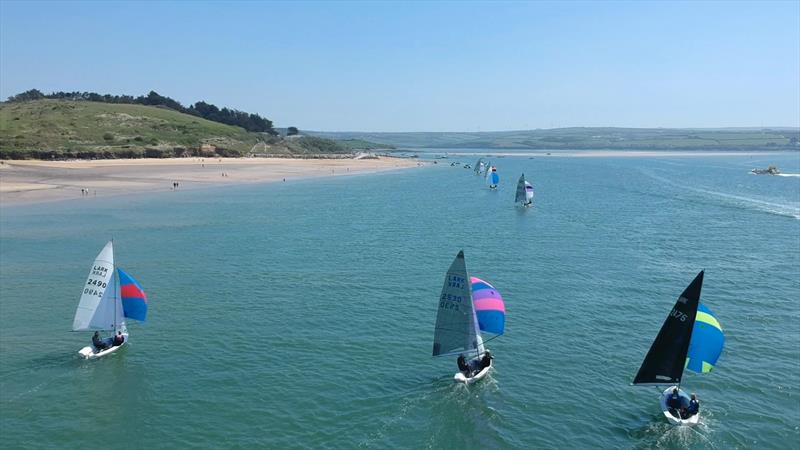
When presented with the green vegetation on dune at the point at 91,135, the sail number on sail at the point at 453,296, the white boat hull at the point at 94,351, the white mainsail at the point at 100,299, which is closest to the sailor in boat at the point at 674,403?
the sail number on sail at the point at 453,296

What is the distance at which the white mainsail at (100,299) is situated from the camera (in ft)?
114

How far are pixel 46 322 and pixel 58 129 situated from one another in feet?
479

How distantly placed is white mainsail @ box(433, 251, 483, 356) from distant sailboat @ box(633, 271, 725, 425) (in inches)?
347

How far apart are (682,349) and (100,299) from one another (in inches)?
1323

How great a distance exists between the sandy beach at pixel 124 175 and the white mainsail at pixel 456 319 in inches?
3411

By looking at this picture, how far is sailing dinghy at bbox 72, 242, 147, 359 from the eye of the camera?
114ft

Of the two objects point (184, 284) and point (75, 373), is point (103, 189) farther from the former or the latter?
point (75, 373)

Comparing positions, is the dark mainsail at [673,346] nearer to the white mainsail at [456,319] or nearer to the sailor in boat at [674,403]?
the sailor in boat at [674,403]

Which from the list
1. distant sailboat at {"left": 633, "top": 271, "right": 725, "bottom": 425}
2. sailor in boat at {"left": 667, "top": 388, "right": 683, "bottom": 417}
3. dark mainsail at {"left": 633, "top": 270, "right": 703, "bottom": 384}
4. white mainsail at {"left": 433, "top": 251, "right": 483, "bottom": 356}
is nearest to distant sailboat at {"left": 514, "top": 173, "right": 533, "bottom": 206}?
white mainsail at {"left": 433, "top": 251, "right": 483, "bottom": 356}

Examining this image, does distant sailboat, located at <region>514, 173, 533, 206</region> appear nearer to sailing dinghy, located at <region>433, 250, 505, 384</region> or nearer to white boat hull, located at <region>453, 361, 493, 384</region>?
sailing dinghy, located at <region>433, 250, 505, 384</region>

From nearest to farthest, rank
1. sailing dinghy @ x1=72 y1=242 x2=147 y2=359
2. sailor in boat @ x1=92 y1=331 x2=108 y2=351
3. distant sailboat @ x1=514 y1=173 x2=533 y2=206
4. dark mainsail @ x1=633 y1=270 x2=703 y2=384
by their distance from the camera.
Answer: dark mainsail @ x1=633 y1=270 x2=703 y2=384, sailor in boat @ x1=92 y1=331 x2=108 y2=351, sailing dinghy @ x1=72 y1=242 x2=147 y2=359, distant sailboat @ x1=514 y1=173 x2=533 y2=206

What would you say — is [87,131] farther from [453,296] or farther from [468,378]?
[468,378]

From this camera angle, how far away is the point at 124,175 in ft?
433

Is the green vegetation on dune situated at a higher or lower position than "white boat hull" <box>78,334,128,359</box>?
higher
